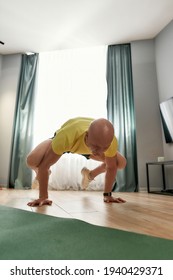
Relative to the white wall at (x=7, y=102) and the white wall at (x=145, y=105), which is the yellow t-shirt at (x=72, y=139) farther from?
the white wall at (x=7, y=102)

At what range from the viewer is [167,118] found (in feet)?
10.0

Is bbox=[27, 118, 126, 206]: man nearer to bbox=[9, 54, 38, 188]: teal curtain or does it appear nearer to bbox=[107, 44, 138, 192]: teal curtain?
bbox=[107, 44, 138, 192]: teal curtain

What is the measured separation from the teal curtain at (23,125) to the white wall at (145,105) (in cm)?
184

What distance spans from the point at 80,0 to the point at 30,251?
3.10 meters

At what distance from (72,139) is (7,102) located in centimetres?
297

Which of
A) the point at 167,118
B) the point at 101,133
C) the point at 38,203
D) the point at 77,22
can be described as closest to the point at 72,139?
the point at 101,133

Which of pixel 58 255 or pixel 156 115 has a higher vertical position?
pixel 156 115

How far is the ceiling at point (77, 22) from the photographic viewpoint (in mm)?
2832

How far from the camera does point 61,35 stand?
3.46 m

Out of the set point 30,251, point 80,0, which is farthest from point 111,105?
point 30,251

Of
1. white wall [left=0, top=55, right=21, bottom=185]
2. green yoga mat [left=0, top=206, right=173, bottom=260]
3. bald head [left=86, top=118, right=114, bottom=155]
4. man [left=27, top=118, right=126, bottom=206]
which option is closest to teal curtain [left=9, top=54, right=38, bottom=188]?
white wall [left=0, top=55, right=21, bottom=185]

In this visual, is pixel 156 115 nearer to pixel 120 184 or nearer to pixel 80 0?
pixel 120 184

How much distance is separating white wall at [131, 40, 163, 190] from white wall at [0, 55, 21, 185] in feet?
7.37

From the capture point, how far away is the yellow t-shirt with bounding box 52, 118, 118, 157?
4.41 feet
